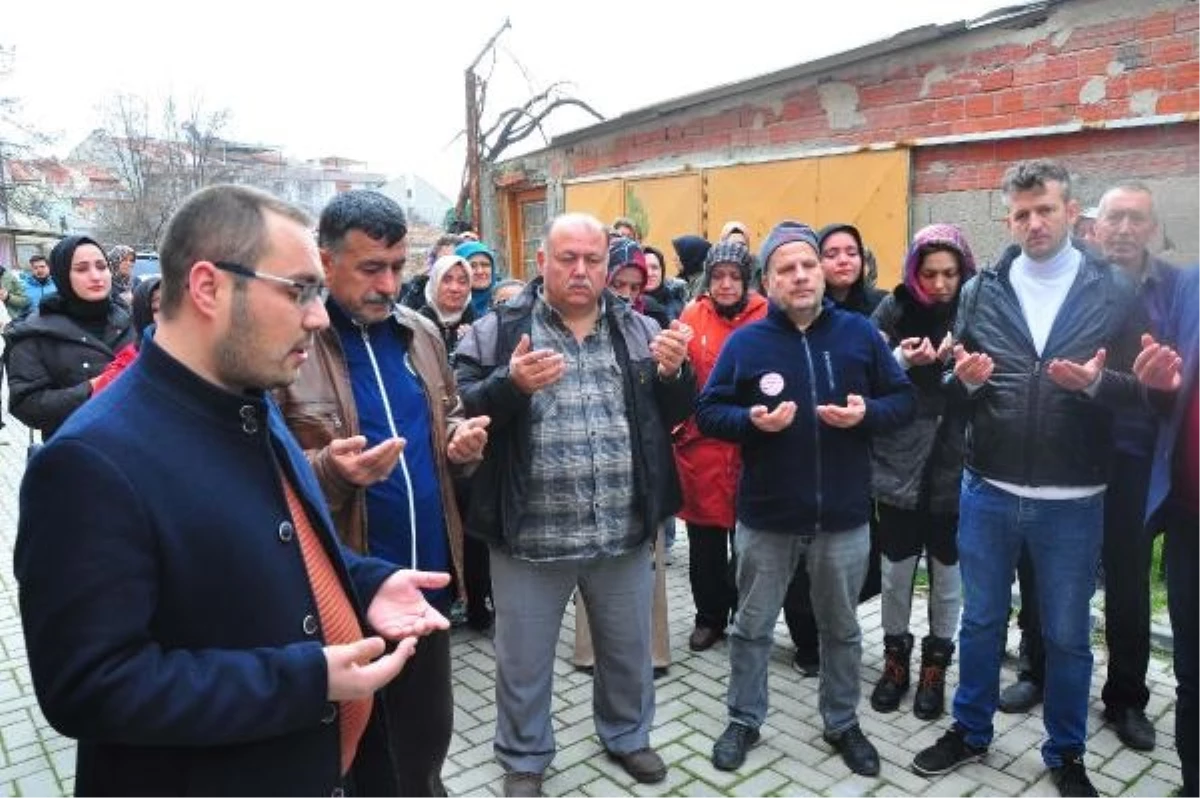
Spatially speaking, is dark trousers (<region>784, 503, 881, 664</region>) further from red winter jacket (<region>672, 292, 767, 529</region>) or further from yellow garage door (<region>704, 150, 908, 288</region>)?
yellow garage door (<region>704, 150, 908, 288</region>)

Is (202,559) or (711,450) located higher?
(202,559)

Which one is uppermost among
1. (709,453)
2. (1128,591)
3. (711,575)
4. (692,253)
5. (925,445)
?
(692,253)

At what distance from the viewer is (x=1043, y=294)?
3.21 m

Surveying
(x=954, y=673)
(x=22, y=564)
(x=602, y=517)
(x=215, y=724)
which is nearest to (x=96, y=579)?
(x=22, y=564)

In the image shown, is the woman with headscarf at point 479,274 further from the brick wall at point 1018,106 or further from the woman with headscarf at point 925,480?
the brick wall at point 1018,106

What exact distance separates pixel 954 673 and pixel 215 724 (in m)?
3.78

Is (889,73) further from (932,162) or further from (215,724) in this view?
(215,724)

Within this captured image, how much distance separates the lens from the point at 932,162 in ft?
22.8

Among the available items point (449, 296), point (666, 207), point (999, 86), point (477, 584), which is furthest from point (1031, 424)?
point (666, 207)

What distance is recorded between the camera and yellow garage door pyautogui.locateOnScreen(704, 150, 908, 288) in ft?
23.6

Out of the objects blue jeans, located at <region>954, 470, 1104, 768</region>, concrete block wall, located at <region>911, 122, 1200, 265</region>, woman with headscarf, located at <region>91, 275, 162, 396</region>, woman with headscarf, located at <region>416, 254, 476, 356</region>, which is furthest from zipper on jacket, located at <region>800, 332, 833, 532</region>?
concrete block wall, located at <region>911, 122, 1200, 265</region>

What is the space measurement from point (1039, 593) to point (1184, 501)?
69cm

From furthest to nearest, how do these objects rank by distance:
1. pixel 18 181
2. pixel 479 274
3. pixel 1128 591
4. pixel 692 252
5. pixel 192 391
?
pixel 18 181 → pixel 692 252 → pixel 479 274 → pixel 1128 591 → pixel 192 391

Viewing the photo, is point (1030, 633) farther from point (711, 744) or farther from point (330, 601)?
point (330, 601)
